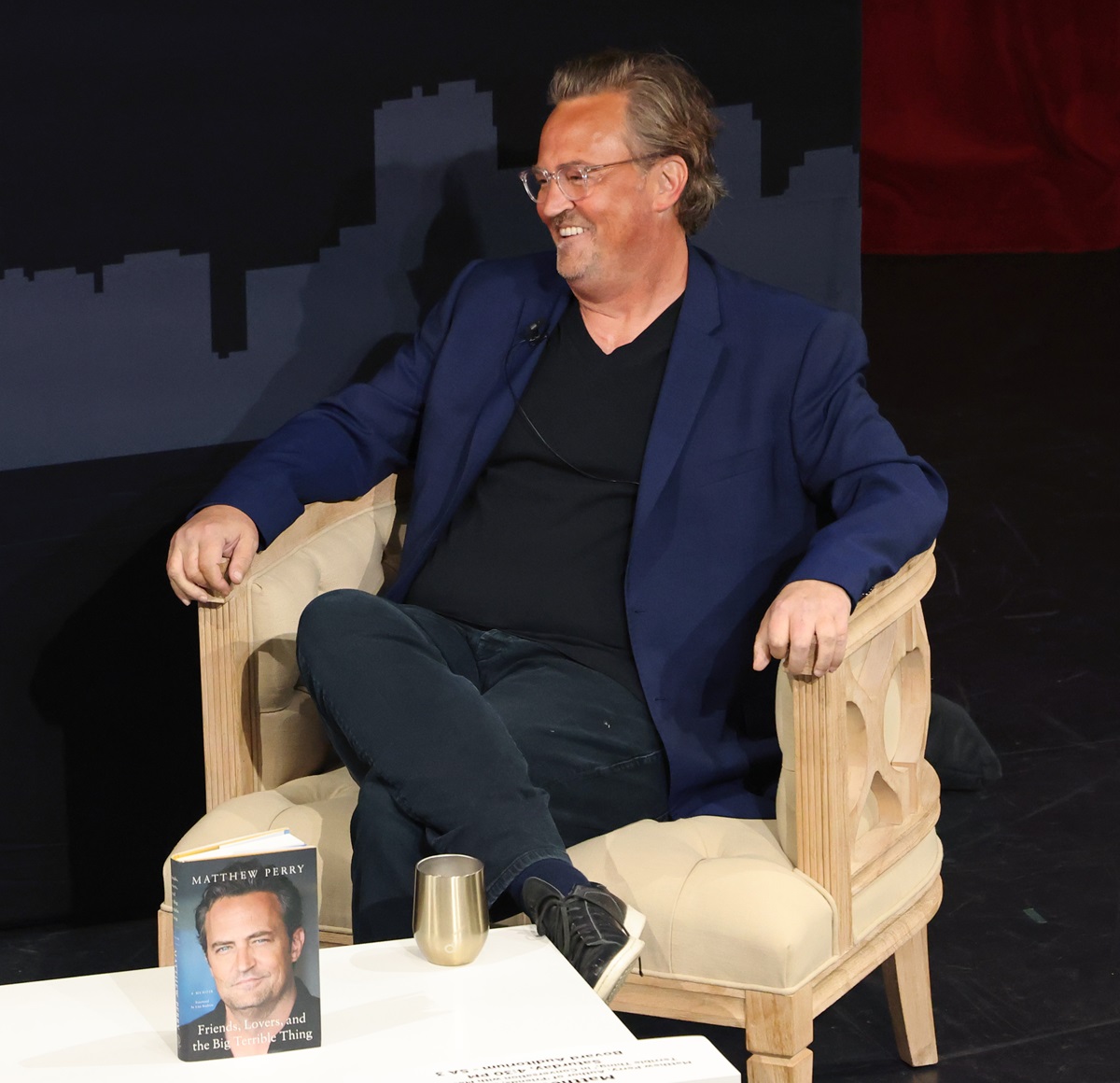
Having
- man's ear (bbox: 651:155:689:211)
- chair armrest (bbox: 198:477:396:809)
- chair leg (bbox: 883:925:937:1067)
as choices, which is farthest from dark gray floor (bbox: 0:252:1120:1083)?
man's ear (bbox: 651:155:689:211)

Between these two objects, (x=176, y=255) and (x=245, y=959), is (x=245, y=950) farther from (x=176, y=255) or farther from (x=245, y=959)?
(x=176, y=255)

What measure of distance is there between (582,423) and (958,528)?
2845 mm

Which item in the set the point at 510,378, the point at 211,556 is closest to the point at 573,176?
the point at 510,378

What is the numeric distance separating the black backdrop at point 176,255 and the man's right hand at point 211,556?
0.53 meters

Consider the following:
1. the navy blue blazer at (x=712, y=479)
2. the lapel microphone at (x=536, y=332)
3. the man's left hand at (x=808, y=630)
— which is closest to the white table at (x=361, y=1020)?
the man's left hand at (x=808, y=630)

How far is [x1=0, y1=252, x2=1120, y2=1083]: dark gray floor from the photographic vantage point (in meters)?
2.62

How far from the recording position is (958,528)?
204 inches

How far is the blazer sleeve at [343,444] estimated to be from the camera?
2.47 metres

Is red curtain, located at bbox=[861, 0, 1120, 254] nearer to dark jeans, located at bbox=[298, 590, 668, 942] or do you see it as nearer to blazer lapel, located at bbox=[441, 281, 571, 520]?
blazer lapel, located at bbox=[441, 281, 571, 520]

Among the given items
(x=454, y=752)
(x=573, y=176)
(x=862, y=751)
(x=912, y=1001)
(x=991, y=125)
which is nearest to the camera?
(x=454, y=752)

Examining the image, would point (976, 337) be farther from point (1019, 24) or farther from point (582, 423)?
point (582, 423)

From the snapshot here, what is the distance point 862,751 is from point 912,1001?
1.45ft

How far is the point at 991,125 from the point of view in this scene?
8.98m

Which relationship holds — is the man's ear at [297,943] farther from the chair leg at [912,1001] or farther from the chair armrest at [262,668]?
the chair leg at [912,1001]
